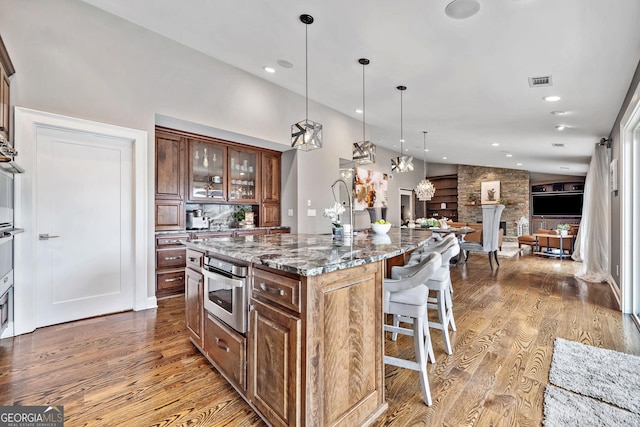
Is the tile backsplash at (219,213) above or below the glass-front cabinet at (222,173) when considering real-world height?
below

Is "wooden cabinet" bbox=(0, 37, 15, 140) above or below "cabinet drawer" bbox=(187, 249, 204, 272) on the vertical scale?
above

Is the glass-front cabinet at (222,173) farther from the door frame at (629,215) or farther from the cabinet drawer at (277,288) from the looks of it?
the door frame at (629,215)

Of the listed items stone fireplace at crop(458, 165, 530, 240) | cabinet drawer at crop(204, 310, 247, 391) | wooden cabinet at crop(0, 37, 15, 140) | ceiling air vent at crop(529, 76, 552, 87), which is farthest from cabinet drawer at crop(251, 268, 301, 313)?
stone fireplace at crop(458, 165, 530, 240)

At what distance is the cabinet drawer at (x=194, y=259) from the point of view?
218 centimetres

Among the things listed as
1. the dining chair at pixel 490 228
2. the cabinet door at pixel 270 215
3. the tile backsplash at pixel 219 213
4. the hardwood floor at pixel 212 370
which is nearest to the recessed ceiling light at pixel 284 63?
the cabinet door at pixel 270 215

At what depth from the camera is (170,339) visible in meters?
2.57

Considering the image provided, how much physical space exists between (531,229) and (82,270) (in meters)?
12.8

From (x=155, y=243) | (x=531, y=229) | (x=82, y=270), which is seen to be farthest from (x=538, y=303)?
(x=531, y=229)

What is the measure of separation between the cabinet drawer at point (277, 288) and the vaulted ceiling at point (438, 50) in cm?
249

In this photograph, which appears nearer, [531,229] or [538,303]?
[538,303]

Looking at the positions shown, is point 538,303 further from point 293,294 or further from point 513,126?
point 293,294

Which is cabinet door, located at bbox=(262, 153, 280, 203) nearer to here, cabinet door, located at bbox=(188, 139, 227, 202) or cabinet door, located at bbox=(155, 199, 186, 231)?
cabinet door, located at bbox=(188, 139, 227, 202)

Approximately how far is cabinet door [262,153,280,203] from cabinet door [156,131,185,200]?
142 cm

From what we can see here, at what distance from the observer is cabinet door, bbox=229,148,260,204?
4773 millimetres
